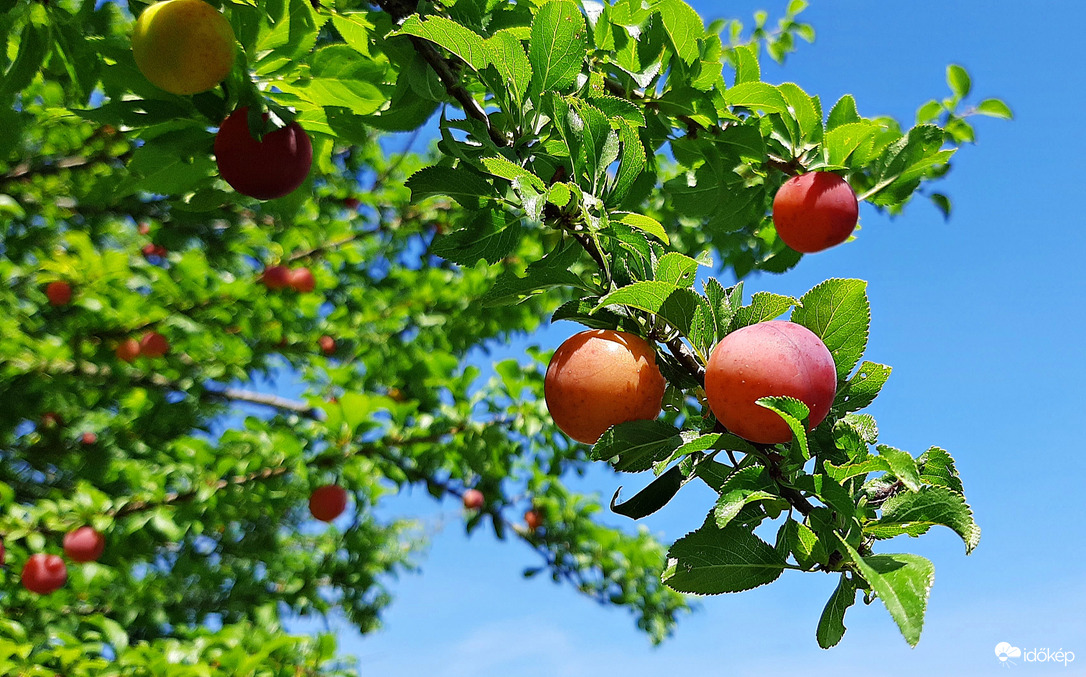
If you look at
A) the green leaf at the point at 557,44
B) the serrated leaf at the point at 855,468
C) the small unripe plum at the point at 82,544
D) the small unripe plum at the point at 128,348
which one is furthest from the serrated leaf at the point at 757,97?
the small unripe plum at the point at 128,348

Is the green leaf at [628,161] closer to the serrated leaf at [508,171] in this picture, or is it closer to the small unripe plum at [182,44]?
the serrated leaf at [508,171]

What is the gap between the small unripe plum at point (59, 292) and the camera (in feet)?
11.2

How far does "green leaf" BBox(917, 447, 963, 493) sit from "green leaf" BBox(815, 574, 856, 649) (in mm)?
145

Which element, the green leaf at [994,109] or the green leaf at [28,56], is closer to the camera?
the green leaf at [28,56]

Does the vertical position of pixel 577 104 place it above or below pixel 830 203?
below

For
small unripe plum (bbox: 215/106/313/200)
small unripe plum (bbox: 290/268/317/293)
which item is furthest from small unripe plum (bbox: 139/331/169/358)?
small unripe plum (bbox: 215/106/313/200)

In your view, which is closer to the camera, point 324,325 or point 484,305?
point 484,305

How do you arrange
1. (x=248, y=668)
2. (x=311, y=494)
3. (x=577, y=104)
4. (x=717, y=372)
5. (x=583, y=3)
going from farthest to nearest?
(x=311, y=494), (x=248, y=668), (x=583, y=3), (x=577, y=104), (x=717, y=372)

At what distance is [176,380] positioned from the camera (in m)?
3.60

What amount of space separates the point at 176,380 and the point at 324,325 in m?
0.73

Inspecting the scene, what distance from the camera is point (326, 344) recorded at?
12.9ft

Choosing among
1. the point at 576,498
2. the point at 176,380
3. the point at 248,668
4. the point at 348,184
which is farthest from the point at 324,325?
the point at 248,668

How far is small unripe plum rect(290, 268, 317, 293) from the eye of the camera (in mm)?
3754

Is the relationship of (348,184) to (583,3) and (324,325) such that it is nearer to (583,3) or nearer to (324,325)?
(324,325)
